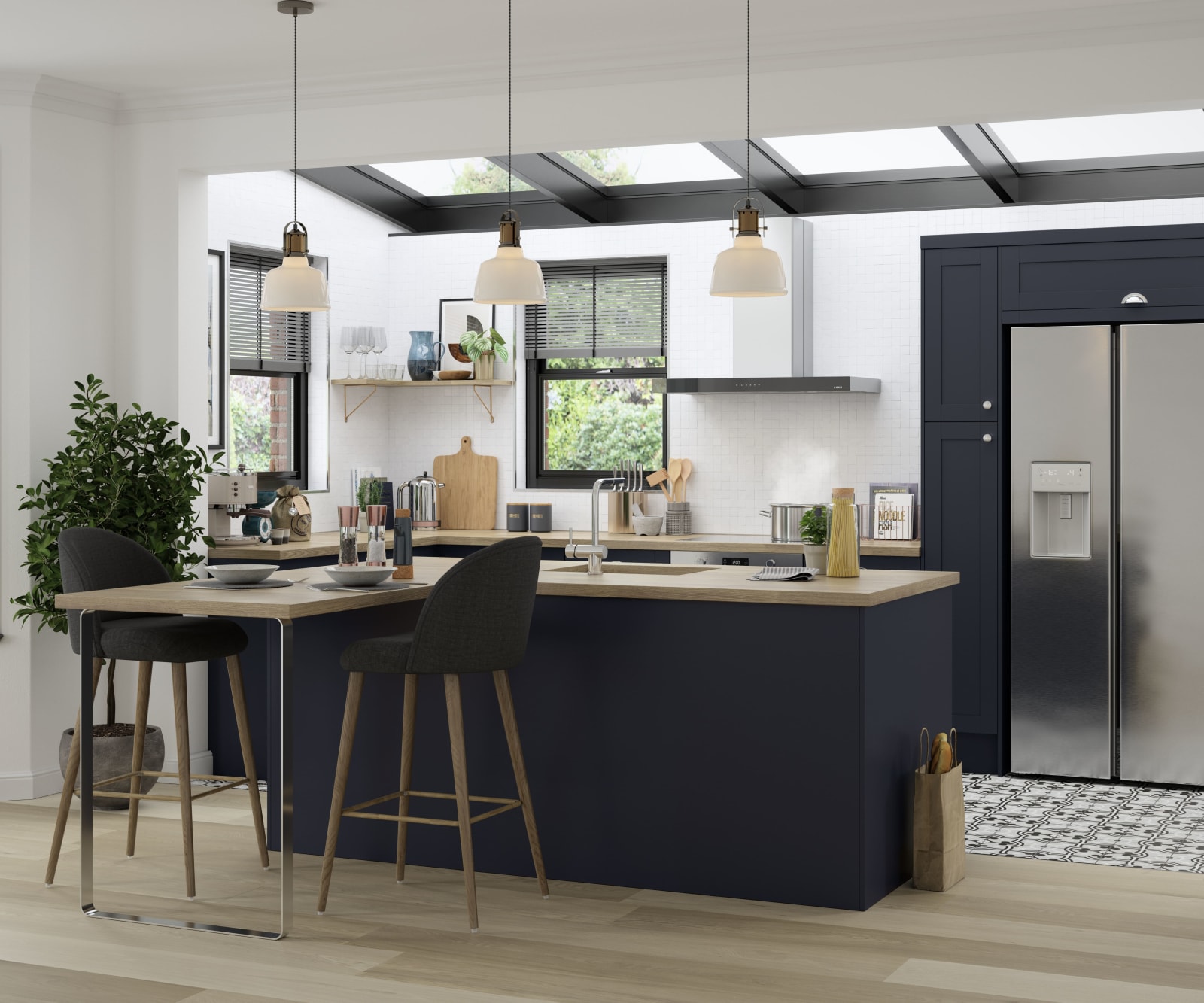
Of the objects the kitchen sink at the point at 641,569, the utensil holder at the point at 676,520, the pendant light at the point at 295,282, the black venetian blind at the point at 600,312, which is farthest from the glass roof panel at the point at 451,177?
the pendant light at the point at 295,282

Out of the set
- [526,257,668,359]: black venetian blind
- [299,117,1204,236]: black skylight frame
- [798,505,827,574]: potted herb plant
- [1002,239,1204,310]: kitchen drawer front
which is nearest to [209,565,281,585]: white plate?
[798,505,827,574]: potted herb plant

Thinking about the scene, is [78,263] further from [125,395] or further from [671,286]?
[671,286]

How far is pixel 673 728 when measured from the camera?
14.4 ft

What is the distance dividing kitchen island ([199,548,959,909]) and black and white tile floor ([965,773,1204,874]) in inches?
24.9

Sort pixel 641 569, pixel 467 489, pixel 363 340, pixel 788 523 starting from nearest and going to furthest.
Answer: pixel 641 569, pixel 788 523, pixel 363 340, pixel 467 489

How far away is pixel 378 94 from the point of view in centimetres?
565

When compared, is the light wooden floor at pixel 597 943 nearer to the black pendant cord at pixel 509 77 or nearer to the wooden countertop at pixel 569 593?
the wooden countertop at pixel 569 593

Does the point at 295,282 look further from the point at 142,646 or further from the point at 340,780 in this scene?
the point at 340,780

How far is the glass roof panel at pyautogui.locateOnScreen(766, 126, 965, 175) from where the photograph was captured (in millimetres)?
6422

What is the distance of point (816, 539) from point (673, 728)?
81 centimetres

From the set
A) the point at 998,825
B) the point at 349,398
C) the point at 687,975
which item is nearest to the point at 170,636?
the point at 687,975

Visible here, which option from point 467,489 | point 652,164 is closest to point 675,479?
point 467,489

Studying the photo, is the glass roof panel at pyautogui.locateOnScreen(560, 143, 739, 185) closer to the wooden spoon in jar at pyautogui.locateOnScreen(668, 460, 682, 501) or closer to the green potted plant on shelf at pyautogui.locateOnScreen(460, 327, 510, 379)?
the green potted plant on shelf at pyautogui.locateOnScreen(460, 327, 510, 379)

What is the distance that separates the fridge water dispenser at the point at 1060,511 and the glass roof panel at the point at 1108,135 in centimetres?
137
